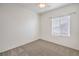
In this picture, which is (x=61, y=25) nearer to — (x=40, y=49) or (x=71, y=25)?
(x=71, y=25)

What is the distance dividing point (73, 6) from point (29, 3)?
725 millimetres

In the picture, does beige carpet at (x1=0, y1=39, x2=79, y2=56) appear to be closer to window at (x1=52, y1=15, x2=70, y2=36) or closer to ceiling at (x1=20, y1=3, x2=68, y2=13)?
window at (x1=52, y1=15, x2=70, y2=36)

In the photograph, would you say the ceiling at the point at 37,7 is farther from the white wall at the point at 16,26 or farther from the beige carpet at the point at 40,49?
the beige carpet at the point at 40,49

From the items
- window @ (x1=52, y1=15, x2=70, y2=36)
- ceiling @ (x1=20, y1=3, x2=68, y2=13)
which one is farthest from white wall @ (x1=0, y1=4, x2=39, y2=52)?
window @ (x1=52, y1=15, x2=70, y2=36)

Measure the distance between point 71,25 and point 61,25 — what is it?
161 mm

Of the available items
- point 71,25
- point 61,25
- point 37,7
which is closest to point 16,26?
point 37,7

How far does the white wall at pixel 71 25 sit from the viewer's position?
1525mm

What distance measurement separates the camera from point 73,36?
1548mm

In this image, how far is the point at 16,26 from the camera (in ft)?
5.16

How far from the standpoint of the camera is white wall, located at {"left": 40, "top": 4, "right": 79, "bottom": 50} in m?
1.53

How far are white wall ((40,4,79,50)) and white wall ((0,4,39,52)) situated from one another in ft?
0.43

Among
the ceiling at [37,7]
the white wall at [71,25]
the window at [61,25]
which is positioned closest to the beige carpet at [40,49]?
the white wall at [71,25]

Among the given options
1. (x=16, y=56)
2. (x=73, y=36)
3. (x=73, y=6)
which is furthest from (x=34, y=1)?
(x=16, y=56)

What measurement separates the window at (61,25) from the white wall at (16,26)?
31 centimetres
